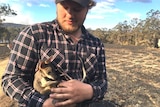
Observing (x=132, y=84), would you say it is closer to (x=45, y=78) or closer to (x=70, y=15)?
(x=70, y=15)

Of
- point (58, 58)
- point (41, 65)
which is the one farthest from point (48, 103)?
point (58, 58)

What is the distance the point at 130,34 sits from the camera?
32719 millimetres

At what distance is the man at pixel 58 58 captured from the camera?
2.58m

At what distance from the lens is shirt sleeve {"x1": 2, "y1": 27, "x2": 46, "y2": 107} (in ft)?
8.66

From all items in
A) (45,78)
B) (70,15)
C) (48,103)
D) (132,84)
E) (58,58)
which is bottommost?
Result: (132,84)

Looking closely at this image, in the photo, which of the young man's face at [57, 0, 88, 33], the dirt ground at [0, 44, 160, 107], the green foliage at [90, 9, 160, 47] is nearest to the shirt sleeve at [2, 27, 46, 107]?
the young man's face at [57, 0, 88, 33]

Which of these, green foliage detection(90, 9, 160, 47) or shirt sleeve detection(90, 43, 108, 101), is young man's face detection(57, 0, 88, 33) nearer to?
shirt sleeve detection(90, 43, 108, 101)

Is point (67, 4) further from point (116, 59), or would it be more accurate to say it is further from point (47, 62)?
point (116, 59)

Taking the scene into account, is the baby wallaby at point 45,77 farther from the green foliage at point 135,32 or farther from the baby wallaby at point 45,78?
the green foliage at point 135,32

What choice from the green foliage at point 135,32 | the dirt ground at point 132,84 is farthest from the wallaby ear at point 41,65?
the green foliage at point 135,32

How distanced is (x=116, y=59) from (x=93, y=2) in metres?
9.28

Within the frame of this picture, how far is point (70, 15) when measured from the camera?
2.70 m

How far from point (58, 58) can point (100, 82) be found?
0.49 m

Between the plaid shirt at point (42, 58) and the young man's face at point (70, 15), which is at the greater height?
the young man's face at point (70, 15)
